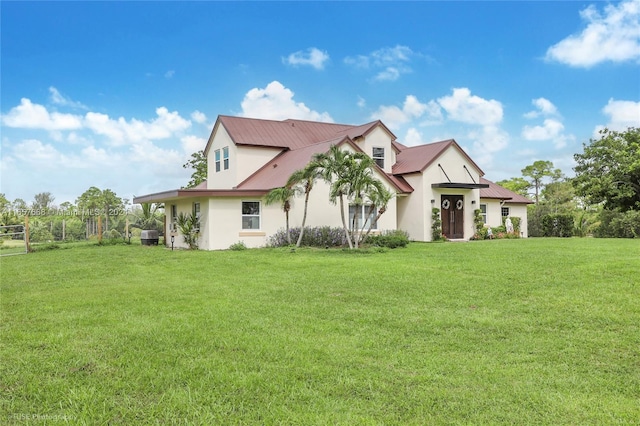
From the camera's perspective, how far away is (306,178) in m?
20.3

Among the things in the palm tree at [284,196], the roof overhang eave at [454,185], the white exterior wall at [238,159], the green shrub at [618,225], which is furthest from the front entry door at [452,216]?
the green shrub at [618,225]

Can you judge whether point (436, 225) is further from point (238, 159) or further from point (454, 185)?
point (238, 159)

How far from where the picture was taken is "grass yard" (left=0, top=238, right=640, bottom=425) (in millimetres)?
4465

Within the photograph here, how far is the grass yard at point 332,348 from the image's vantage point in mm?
4465

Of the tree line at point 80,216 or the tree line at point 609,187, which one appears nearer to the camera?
the tree line at point 609,187

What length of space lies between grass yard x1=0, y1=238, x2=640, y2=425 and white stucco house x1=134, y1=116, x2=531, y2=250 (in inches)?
388

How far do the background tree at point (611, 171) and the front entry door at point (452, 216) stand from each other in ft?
37.1

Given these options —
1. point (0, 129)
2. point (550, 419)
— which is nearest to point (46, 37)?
point (0, 129)

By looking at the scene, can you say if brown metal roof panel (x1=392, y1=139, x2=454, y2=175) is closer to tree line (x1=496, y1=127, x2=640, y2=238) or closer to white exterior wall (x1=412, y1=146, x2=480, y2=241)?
white exterior wall (x1=412, y1=146, x2=480, y2=241)

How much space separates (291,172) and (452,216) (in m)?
10.2

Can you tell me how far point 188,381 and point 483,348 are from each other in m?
3.80

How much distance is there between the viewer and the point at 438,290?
10086 mm

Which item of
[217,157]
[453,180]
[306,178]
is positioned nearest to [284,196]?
[306,178]

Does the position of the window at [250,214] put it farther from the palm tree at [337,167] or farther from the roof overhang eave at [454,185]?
the roof overhang eave at [454,185]
